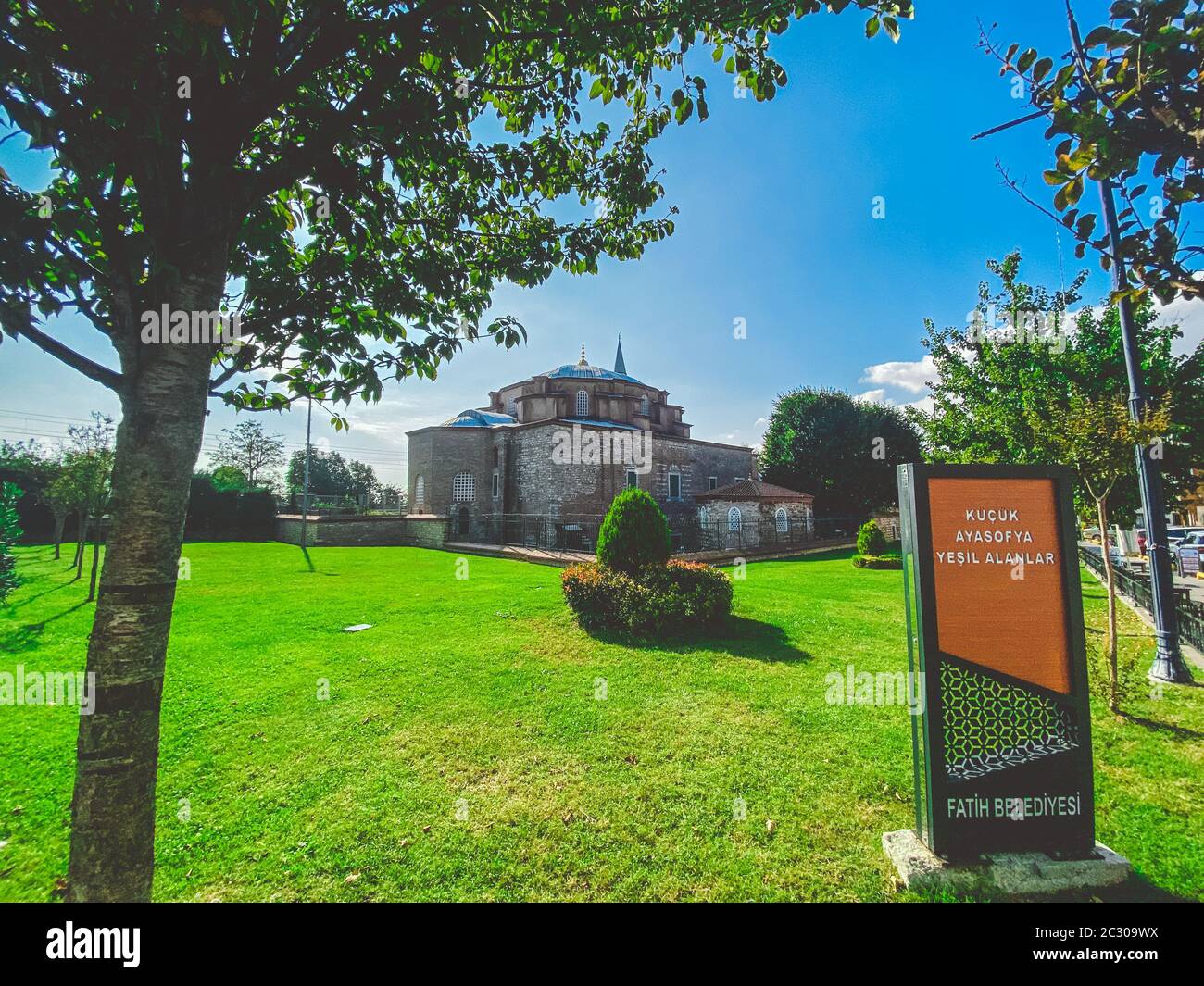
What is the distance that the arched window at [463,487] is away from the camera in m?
32.9

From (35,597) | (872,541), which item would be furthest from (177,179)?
(872,541)

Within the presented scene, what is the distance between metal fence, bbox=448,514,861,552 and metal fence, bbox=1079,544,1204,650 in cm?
1373

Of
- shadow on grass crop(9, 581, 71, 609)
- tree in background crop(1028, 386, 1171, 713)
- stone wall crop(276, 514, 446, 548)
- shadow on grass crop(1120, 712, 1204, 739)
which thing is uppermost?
tree in background crop(1028, 386, 1171, 713)

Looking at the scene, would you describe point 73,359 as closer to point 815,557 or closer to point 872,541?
point 872,541

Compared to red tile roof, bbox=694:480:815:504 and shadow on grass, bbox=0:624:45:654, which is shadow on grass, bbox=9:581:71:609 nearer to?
shadow on grass, bbox=0:624:45:654

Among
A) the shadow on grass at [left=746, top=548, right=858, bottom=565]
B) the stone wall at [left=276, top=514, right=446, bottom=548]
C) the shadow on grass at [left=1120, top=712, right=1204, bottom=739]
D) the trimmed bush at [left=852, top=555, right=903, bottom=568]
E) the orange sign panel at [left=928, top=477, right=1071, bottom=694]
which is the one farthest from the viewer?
the stone wall at [left=276, top=514, right=446, bottom=548]

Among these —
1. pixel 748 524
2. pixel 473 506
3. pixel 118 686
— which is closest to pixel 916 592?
pixel 118 686

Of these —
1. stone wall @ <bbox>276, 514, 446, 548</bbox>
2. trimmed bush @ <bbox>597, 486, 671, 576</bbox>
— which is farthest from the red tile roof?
trimmed bush @ <bbox>597, 486, 671, 576</bbox>

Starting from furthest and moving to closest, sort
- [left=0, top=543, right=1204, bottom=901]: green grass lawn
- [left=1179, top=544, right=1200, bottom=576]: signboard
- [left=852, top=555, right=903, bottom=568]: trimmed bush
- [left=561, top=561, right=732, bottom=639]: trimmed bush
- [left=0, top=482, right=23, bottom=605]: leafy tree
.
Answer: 1. [left=852, top=555, right=903, bottom=568]: trimmed bush
2. [left=1179, top=544, right=1200, bottom=576]: signboard
3. [left=561, top=561, right=732, bottom=639]: trimmed bush
4. [left=0, top=482, right=23, bottom=605]: leafy tree
5. [left=0, top=543, right=1204, bottom=901]: green grass lawn

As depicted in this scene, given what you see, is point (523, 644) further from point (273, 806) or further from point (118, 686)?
point (118, 686)

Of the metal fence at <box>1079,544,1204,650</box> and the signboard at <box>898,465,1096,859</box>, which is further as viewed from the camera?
the metal fence at <box>1079,544,1204,650</box>

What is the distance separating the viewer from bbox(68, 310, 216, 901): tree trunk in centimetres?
209

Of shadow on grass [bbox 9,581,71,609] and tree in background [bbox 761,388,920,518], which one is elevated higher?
tree in background [bbox 761,388,920,518]

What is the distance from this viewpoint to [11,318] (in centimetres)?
211
